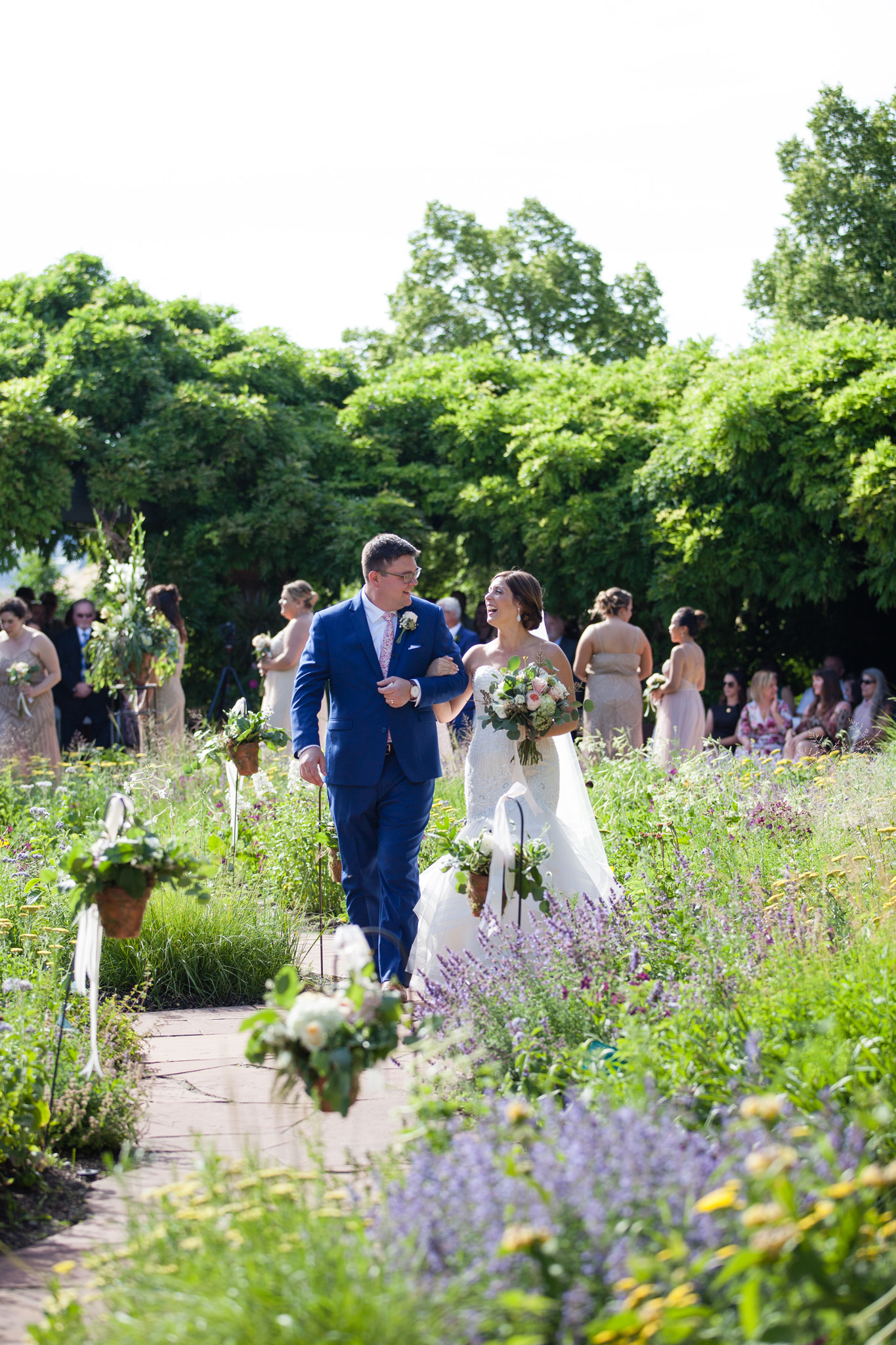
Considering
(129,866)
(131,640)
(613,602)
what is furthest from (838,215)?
(129,866)

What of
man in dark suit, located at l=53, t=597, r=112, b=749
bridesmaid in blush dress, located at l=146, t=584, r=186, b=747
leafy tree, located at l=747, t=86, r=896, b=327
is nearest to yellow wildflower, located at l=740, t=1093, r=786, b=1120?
bridesmaid in blush dress, located at l=146, t=584, r=186, b=747

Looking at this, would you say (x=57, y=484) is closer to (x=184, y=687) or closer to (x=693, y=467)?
(x=184, y=687)

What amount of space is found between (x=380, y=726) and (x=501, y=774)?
868mm

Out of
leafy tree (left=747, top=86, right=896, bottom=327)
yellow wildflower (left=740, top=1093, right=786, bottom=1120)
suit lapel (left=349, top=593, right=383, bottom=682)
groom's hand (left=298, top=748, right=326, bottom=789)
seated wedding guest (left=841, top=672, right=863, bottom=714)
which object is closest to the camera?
yellow wildflower (left=740, top=1093, right=786, bottom=1120)

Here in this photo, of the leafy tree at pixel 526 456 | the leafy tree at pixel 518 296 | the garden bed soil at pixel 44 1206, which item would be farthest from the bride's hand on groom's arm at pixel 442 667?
Answer: the leafy tree at pixel 518 296

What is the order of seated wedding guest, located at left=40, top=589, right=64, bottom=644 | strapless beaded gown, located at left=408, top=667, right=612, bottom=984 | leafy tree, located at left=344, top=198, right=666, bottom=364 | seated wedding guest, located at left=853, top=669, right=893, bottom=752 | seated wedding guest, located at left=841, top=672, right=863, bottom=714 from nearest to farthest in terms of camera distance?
strapless beaded gown, located at left=408, top=667, right=612, bottom=984
seated wedding guest, located at left=853, top=669, right=893, bottom=752
seated wedding guest, located at left=841, top=672, right=863, bottom=714
seated wedding guest, located at left=40, top=589, right=64, bottom=644
leafy tree, located at left=344, top=198, right=666, bottom=364

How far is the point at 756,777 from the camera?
7133 millimetres

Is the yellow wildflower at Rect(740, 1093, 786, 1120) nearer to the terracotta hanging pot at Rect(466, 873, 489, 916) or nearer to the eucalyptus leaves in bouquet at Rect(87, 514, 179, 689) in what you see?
the terracotta hanging pot at Rect(466, 873, 489, 916)

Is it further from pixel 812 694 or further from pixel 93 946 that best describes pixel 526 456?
pixel 93 946

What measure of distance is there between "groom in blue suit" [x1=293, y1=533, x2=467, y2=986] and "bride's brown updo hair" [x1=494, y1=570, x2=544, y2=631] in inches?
26.9

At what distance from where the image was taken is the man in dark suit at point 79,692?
1191 cm

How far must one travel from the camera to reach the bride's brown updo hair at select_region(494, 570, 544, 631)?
5664mm

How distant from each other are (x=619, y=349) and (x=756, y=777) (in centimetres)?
2183

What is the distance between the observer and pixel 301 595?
9008 millimetres
